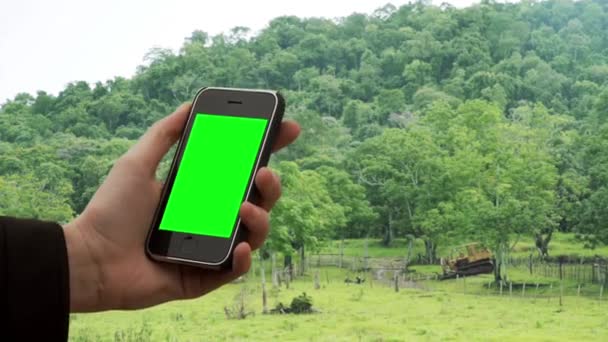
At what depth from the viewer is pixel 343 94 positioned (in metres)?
2.97

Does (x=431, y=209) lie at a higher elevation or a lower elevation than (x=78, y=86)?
lower

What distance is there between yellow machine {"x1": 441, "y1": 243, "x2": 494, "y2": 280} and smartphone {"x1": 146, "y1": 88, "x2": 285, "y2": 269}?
6.37 ft

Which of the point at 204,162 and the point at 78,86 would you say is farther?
the point at 78,86

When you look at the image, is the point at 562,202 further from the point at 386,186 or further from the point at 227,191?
the point at 227,191

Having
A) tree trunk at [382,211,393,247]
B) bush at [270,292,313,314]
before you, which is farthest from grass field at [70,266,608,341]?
tree trunk at [382,211,393,247]

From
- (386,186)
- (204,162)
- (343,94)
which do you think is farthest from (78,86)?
(204,162)

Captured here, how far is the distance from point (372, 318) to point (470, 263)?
35 cm

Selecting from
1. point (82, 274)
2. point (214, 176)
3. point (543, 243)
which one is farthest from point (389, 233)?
point (82, 274)

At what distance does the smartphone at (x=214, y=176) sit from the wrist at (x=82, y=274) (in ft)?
0.19

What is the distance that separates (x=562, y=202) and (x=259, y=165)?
2.00 meters

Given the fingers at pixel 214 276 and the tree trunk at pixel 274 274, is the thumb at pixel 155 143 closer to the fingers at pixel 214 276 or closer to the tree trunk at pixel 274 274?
the fingers at pixel 214 276

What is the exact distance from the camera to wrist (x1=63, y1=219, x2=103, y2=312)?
0.91 metres

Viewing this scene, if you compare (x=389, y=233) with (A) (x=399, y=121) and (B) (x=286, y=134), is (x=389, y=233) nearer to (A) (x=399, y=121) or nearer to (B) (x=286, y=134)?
(A) (x=399, y=121)

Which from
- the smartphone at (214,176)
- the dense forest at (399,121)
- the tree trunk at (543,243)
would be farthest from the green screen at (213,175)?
the tree trunk at (543,243)
